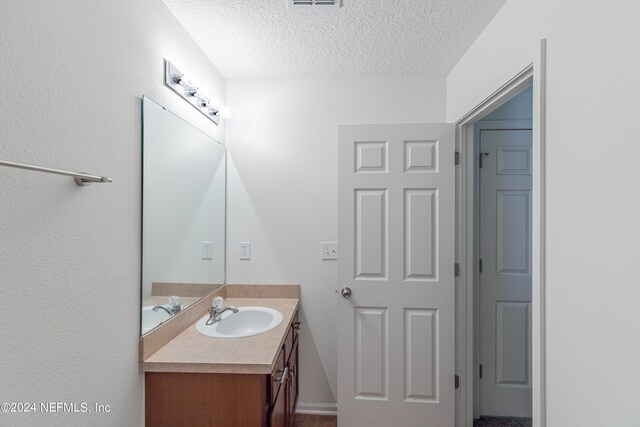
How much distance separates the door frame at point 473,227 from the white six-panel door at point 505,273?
0.14 m

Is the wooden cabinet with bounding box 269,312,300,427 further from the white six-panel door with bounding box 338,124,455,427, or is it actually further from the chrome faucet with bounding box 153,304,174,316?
the chrome faucet with bounding box 153,304,174,316

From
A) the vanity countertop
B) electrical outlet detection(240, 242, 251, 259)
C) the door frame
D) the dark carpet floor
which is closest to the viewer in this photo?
the door frame

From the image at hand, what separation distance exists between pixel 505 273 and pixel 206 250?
2.03 m

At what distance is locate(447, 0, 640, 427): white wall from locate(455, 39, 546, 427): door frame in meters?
0.03

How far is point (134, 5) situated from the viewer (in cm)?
122

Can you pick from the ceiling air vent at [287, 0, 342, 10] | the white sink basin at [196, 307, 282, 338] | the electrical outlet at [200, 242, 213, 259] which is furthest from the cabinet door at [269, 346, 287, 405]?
the ceiling air vent at [287, 0, 342, 10]

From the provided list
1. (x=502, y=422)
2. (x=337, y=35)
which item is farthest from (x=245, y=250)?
(x=502, y=422)

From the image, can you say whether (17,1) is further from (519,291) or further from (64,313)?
(519,291)

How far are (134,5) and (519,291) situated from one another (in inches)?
107

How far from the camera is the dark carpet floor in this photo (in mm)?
2070

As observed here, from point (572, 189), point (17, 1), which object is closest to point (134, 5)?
point (17, 1)

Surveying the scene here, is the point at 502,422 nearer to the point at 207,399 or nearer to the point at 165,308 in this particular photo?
the point at 207,399

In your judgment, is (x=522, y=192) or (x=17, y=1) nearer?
(x=17, y=1)

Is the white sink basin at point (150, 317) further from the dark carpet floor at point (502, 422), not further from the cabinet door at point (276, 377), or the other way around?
the dark carpet floor at point (502, 422)
